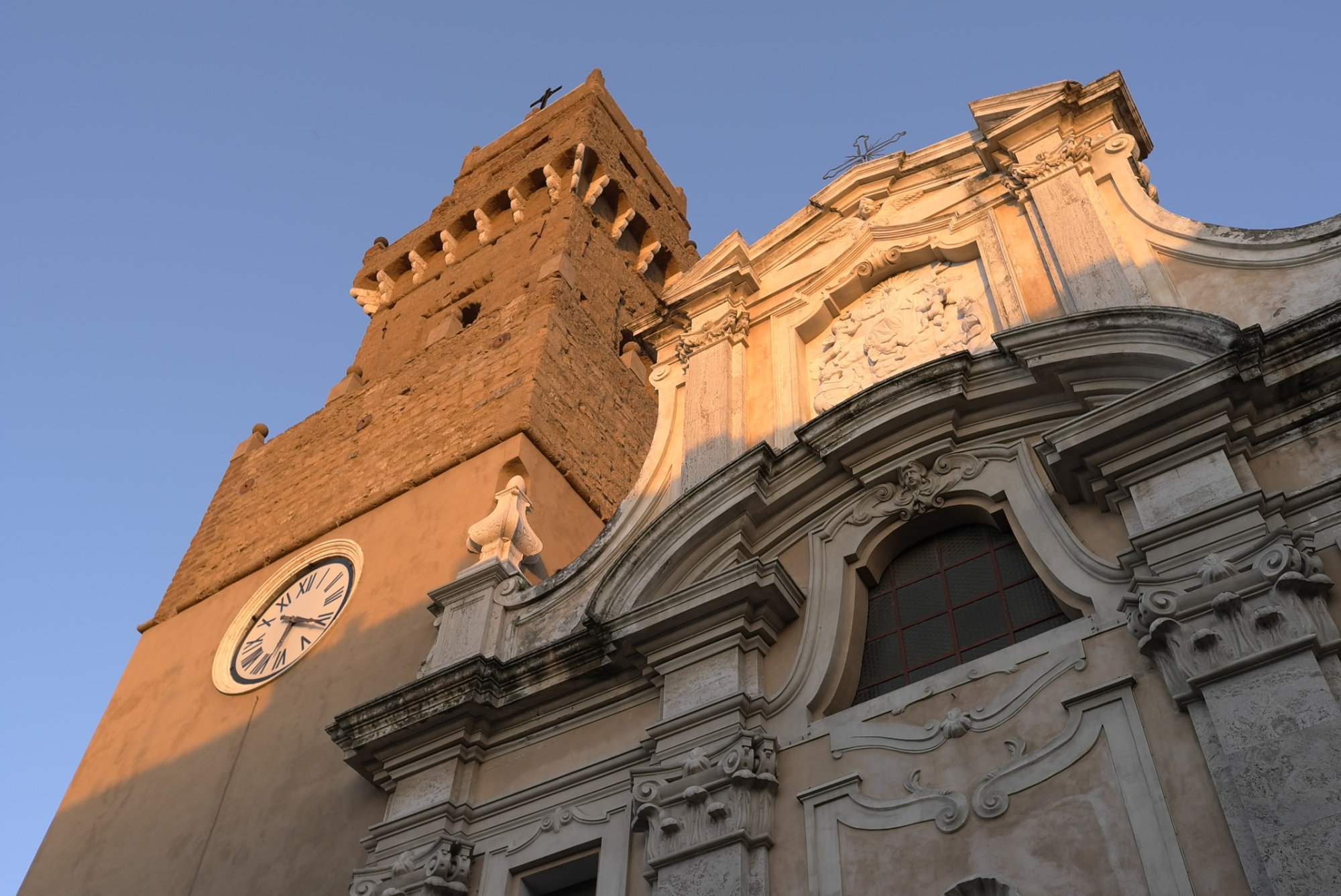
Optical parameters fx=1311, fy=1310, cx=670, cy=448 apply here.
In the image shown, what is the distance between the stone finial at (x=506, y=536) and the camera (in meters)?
11.4

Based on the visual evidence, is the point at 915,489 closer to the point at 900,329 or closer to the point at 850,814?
the point at 900,329

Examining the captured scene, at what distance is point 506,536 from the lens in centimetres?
1145

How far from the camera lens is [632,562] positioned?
9.85 m

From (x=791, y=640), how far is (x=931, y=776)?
1.70 metres

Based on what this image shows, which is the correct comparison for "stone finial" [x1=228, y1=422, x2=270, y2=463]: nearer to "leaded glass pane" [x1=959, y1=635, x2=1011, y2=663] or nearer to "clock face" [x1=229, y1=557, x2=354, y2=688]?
"clock face" [x1=229, y1=557, x2=354, y2=688]

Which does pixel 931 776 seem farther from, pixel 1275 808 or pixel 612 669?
pixel 612 669

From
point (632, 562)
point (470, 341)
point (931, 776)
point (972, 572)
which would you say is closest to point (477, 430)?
point (470, 341)

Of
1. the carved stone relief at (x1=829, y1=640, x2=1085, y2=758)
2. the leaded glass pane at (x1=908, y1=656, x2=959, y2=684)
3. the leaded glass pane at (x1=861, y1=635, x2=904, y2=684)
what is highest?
the leaded glass pane at (x1=861, y1=635, x2=904, y2=684)

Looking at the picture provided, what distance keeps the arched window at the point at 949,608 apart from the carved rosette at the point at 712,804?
3.07 feet

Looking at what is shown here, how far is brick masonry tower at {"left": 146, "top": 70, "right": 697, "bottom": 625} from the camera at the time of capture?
603 inches

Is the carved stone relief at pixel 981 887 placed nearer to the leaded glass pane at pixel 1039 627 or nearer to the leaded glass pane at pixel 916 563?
the leaded glass pane at pixel 1039 627

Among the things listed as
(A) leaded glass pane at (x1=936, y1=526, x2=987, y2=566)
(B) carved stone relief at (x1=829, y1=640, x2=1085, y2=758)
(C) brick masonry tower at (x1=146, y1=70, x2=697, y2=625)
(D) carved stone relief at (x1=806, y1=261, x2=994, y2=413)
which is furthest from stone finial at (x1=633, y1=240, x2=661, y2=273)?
(B) carved stone relief at (x1=829, y1=640, x2=1085, y2=758)

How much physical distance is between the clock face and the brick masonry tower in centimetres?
73

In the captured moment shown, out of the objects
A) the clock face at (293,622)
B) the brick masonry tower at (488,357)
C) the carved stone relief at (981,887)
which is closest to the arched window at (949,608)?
the carved stone relief at (981,887)
